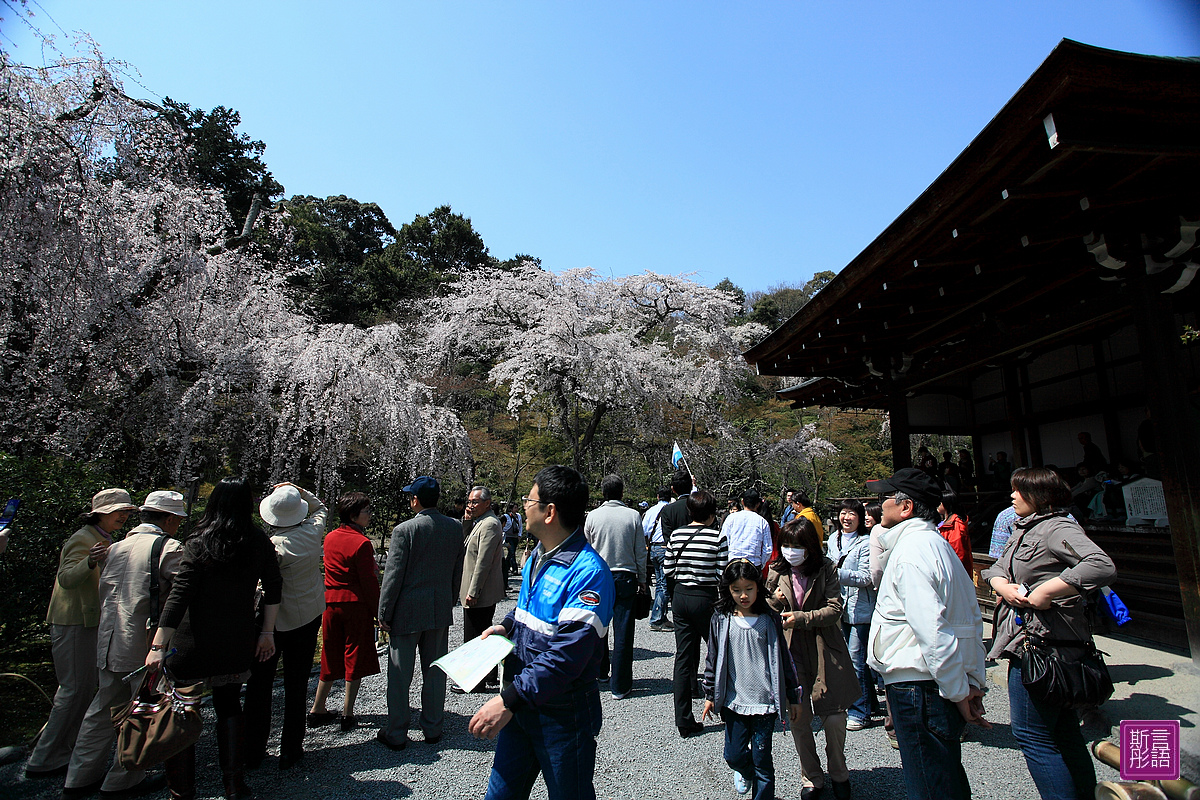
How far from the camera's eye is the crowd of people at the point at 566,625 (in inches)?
82.2

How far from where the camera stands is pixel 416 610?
390cm

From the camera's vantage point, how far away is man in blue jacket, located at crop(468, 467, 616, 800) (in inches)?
74.5

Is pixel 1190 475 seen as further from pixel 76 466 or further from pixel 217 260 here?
pixel 217 260

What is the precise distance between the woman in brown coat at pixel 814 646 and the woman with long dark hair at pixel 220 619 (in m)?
2.77

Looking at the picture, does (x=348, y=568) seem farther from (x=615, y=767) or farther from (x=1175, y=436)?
(x=1175, y=436)

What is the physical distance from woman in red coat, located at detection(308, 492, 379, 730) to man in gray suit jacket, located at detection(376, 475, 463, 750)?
210 mm

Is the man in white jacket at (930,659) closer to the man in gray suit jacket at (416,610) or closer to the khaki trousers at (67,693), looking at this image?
the man in gray suit jacket at (416,610)

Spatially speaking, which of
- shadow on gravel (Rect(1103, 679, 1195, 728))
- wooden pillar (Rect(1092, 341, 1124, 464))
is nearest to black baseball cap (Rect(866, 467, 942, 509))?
shadow on gravel (Rect(1103, 679, 1195, 728))

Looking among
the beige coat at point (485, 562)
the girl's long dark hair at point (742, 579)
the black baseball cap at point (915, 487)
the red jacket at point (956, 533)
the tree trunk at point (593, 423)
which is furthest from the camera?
the tree trunk at point (593, 423)

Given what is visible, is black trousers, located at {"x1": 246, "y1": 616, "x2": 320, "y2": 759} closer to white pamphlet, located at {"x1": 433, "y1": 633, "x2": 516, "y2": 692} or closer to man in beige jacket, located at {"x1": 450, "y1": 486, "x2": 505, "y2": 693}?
man in beige jacket, located at {"x1": 450, "y1": 486, "x2": 505, "y2": 693}

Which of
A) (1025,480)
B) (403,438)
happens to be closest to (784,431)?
(403,438)

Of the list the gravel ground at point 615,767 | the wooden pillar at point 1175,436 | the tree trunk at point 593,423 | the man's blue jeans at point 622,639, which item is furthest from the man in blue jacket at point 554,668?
the tree trunk at point 593,423

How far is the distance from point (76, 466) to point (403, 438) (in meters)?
6.22

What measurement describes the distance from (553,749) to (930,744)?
4.73 feet
